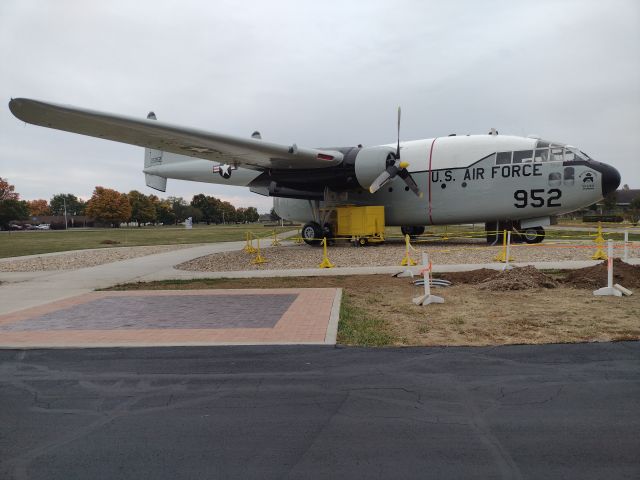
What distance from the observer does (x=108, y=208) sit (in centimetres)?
11794

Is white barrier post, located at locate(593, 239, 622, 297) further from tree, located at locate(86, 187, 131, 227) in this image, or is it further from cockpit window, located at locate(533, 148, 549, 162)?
tree, located at locate(86, 187, 131, 227)

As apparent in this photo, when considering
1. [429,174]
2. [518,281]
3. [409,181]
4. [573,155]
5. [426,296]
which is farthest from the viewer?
[429,174]

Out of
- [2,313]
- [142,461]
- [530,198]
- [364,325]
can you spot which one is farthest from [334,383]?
[530,198]

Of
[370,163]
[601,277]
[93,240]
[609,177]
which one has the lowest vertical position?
[93,240]

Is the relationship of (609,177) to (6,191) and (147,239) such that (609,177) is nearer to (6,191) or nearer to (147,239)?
(147,239)

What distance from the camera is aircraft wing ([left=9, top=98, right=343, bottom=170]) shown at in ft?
39.0

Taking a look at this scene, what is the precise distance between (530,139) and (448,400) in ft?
57.0

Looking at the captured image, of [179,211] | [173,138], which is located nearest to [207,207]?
[179,211]

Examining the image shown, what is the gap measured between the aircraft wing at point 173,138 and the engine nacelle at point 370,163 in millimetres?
1015

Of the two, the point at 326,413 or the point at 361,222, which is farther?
the point at 361,222

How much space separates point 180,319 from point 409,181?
13998 mm

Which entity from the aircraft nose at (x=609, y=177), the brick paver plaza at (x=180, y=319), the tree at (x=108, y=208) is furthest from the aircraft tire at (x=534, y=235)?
the tree at (x=108, y=208)

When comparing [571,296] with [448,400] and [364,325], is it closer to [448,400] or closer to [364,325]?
[364,325]

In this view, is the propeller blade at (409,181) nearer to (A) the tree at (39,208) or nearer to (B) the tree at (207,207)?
(B) the tree at (207,207)
